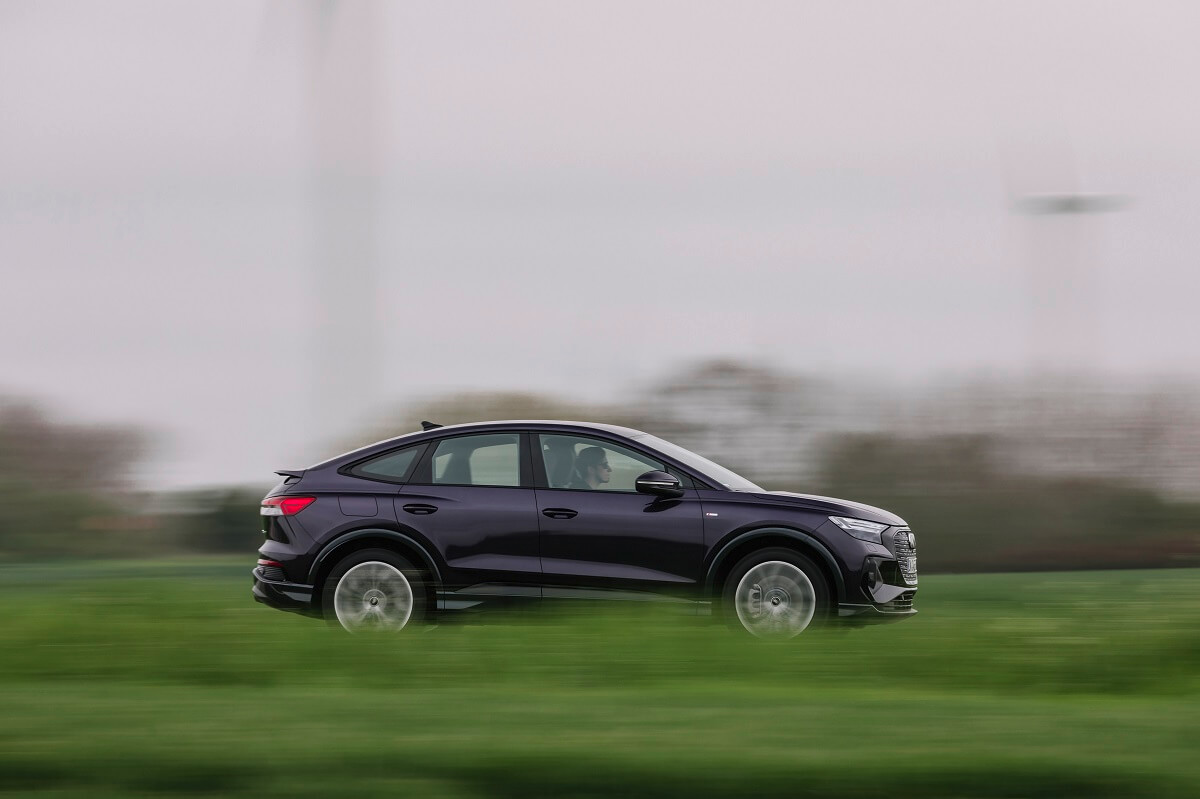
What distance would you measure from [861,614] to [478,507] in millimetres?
2528

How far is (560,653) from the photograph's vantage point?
24.8 feet

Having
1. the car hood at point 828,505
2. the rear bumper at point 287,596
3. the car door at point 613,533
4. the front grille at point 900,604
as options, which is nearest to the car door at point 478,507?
the car door at point 613,533

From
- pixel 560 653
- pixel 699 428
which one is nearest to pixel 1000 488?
pixel 699 428

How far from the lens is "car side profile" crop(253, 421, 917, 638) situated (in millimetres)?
A: 9039

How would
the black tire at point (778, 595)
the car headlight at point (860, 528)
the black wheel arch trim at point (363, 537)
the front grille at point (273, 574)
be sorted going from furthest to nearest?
the front grille at point (273, 574), the black wheel arch trim at point (363, 537), the car headlight at point (860, 528), the black tire at point (778, 595)

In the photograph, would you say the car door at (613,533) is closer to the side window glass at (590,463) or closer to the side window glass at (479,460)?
the side window glass at (590,463)

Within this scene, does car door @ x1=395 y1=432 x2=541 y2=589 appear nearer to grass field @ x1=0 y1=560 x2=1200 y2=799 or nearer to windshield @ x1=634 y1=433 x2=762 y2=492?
grass field @ x1=0 y1=560 x2=1200 y2=799

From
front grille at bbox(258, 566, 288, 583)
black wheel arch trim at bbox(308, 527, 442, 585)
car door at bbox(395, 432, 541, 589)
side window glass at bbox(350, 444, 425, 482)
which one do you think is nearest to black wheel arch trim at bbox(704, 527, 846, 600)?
car door at bbox(395, 432, 541, 589)

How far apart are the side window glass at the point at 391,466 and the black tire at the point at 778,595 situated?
7.29 ft

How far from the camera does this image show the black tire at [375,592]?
30.1ft

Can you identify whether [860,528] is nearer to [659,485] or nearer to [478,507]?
[659,485]

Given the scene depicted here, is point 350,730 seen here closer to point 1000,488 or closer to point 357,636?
point 357,636

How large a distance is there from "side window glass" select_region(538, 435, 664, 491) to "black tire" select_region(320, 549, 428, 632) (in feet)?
3.61

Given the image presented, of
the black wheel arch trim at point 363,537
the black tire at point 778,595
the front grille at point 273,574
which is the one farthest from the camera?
the front grille at point 273,574
